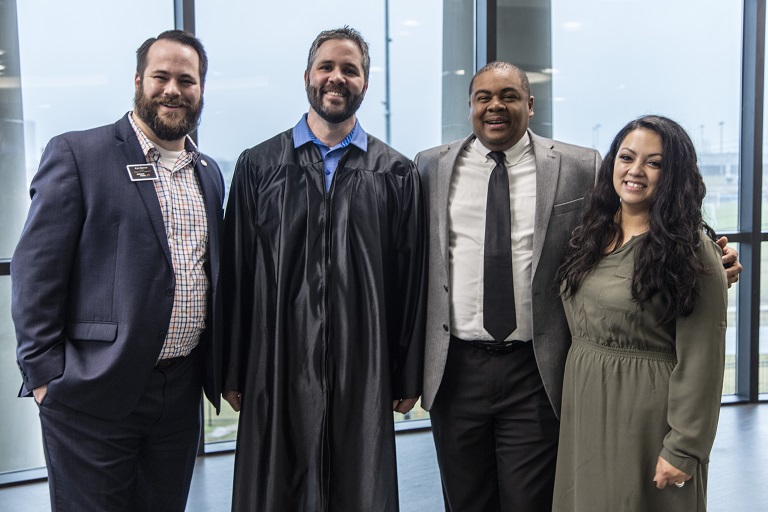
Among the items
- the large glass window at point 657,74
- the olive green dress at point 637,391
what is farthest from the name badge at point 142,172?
the large glass window at point 657,74

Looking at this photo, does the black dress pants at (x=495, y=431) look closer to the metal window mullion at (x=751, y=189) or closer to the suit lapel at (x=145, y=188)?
the suit lapel at (x=145, y=188)

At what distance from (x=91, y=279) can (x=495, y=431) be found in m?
1.40

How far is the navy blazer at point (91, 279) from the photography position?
6.41 feet

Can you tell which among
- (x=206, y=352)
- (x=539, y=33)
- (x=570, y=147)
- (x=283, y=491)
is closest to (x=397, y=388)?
(x=283, y=491)

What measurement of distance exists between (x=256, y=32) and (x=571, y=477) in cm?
318

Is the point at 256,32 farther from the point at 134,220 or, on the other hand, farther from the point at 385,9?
the point at 134,220

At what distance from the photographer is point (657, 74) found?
17.1 feet

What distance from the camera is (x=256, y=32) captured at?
4.18 m

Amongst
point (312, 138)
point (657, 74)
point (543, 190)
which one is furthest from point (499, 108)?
point (657, 74)

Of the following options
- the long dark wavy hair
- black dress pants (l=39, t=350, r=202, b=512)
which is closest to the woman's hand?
the long dark wavy hair

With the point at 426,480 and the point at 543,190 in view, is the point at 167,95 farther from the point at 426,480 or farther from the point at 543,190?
the point at 426,480

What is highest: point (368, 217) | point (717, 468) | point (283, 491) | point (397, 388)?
point (368, 217)

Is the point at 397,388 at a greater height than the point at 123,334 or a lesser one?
lesser

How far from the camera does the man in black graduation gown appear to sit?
227 centimetres
